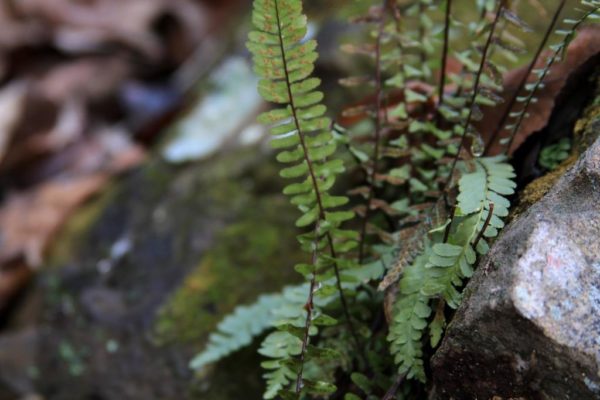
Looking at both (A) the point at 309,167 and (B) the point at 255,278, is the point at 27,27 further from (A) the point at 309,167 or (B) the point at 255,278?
(A) the point at 309,167

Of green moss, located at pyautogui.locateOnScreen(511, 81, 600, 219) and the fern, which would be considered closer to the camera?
the fern

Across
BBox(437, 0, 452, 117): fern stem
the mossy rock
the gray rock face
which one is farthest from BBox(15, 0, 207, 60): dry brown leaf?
the gray rock face

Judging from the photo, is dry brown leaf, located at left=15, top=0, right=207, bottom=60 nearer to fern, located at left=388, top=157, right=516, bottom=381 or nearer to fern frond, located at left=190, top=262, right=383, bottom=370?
fern frond, located at left=190, top=262, right=383, bottom=370

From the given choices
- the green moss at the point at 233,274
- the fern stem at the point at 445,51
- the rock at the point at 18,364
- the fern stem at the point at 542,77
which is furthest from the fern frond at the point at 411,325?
the rock at the point at 18,364

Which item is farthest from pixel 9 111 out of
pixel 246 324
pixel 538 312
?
pixel 538 312

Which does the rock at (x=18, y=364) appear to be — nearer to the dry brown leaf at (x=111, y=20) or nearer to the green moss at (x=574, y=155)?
the green moss at (x=574, y=155)

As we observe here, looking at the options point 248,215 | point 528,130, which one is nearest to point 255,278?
point 248,215
